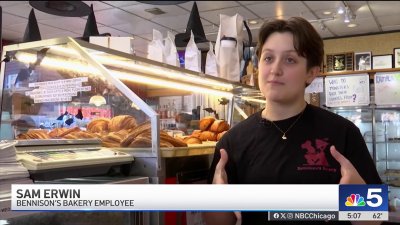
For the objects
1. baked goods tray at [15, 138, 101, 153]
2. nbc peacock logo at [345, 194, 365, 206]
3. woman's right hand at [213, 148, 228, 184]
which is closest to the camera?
nbc peacock logo at [345, 194, 365, 206]

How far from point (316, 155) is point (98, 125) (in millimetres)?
752

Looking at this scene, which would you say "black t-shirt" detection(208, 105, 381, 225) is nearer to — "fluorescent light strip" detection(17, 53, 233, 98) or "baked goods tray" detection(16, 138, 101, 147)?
"baked goods tray" detection(16, 138, 101, 147)

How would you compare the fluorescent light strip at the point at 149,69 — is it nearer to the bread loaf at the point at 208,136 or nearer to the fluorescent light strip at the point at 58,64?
the fluorescent light strip at the point at 58,64

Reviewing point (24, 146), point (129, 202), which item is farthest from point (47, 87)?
point (129, 202)

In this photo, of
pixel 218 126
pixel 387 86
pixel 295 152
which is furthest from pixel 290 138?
pixel 218 126

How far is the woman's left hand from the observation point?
75 centimetres

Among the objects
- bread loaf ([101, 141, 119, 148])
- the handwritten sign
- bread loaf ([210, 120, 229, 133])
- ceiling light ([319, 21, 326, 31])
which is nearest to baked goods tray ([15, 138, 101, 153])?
bread loaf ([101, 141, 119, 148])

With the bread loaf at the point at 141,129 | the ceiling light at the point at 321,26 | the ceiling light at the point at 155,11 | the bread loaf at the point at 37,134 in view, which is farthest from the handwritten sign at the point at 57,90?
the ceiling light at the point at 321,26

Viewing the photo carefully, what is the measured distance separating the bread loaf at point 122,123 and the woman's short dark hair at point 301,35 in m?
0.54

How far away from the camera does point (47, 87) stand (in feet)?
4.23

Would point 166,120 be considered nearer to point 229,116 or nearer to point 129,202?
point 229,116

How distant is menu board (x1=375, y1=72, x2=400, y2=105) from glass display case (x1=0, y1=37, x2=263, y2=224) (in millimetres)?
620

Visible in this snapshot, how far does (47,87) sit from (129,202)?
706 mm

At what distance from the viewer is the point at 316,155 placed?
2.69 ft
